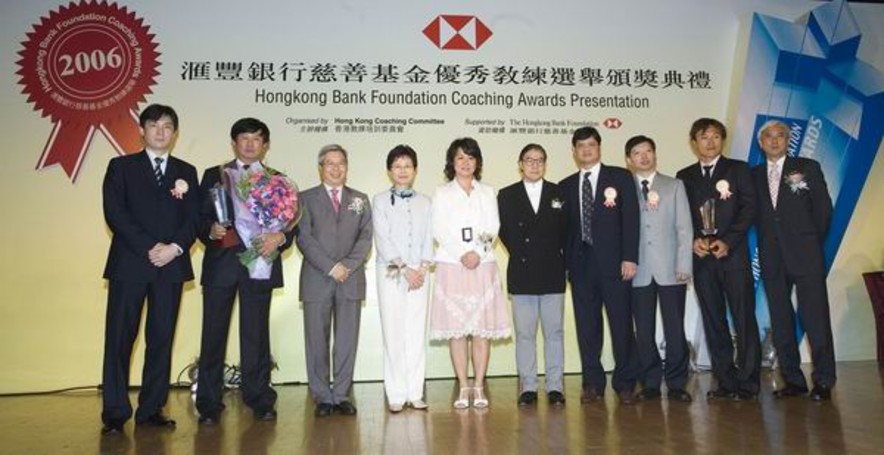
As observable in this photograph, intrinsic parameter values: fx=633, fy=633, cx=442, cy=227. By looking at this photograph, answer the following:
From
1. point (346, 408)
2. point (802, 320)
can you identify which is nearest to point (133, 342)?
point (346, 408)

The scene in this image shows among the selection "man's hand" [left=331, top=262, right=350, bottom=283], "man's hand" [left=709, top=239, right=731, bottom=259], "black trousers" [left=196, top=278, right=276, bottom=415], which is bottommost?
"black trousers" [left=196, top=278, right=276, bottom=415]

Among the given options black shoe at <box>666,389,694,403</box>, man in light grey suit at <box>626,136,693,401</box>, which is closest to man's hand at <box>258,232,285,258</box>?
man in light grey suit at <box>626,136,693,401</box>

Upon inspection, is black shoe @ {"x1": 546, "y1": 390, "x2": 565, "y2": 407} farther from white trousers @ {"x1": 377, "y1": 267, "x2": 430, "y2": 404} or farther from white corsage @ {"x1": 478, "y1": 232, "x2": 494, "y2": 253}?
white corsage @ {"x1": 478, "y1": 232, "x2": 494, "y2": 253}

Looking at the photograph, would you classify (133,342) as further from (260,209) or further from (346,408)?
(346,408)

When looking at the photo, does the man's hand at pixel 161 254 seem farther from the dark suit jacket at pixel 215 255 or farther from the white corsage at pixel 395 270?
the white corsage at pixel 395 270

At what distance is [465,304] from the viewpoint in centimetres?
376

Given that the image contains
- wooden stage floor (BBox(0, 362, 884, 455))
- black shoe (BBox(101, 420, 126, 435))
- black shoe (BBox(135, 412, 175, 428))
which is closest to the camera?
wooden stage floor (BBox(0, 362, 884, 455))

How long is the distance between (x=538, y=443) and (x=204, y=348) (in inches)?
76.7

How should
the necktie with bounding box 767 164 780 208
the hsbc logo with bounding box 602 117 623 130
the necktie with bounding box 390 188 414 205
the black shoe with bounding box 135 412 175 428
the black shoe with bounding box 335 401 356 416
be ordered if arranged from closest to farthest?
the black shoe with bounding box 135 412 175 428
the black shoe with bounding box 335 401 356 416
the necktie with bounding box 390 188 414 205
the necktie with bounding box 767 164 780 208
the hsbc logo with bounding box 602 117 623 130

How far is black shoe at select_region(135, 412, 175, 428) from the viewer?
3410mm

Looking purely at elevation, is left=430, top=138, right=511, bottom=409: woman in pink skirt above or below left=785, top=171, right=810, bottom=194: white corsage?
below

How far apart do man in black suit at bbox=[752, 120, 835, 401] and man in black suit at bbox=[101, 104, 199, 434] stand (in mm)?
3529

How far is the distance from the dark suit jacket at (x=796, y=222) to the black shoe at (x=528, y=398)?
1.69 meters

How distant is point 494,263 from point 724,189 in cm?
154
